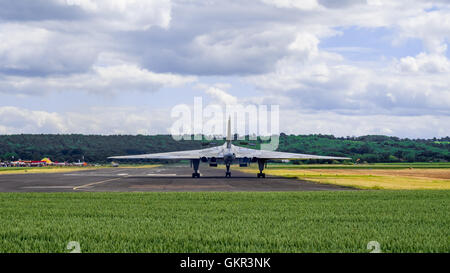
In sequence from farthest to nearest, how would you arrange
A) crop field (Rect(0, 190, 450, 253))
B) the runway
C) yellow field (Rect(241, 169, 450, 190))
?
yellow field (Rect(241, 169, 450, 190)) → the runway → crop field (Rect(0, 190, 450, 253))

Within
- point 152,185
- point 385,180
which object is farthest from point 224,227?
point 385,180

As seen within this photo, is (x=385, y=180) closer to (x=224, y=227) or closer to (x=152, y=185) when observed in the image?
(x=152, y=185)

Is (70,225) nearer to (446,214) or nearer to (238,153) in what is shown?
(446,214)

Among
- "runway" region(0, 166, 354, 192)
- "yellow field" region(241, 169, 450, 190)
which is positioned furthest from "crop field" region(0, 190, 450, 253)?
"yellow field" region(241, 169, 450, 190)

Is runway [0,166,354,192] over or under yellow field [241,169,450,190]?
over

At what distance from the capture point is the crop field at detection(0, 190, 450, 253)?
37.6ft

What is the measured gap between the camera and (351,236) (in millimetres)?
12867

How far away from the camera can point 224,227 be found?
1452 centimetres

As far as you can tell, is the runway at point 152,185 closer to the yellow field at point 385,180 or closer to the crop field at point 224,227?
the yellow field at point 385,180

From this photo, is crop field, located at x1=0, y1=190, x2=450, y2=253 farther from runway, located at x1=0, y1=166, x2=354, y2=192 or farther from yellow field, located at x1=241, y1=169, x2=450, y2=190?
yellow field, located at x1=241, y1=169, x2=450, y2=190

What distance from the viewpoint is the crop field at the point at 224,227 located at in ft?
37.6

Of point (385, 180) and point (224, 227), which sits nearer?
point (224, 227)

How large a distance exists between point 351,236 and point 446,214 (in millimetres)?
7960

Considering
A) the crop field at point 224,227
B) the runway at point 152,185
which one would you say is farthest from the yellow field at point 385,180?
the crop field at point 224,227
